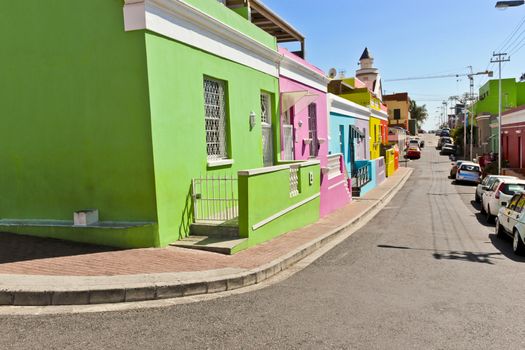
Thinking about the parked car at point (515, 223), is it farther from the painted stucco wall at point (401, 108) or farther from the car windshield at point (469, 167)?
the painted stucco wall at point (401, 108)

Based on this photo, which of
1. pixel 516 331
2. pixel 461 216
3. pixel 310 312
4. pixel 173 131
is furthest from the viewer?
pixel 461 216

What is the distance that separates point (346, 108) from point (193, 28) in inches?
710

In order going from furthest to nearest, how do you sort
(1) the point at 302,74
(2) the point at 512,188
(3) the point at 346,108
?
(3) the point at 346,108 → (2) the point at 512,188 → (1) the point at 302,74

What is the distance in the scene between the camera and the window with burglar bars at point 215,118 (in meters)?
10.2

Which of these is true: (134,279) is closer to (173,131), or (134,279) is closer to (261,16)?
(173,131)

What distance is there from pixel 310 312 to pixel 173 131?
432 centimetres

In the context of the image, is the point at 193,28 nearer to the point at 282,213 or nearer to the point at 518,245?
the point at 282,213

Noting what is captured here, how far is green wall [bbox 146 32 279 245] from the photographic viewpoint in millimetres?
7996

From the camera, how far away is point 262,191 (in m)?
9.48

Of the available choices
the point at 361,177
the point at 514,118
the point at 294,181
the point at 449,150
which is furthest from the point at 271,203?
the point at 449,150

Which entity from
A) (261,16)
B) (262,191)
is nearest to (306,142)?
(261,16)

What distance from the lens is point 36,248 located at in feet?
25.0

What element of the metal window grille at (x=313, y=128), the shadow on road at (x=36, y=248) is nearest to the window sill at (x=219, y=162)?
the shadow on road at (x=36, y=248)

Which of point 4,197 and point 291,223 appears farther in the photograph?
point 291,223
